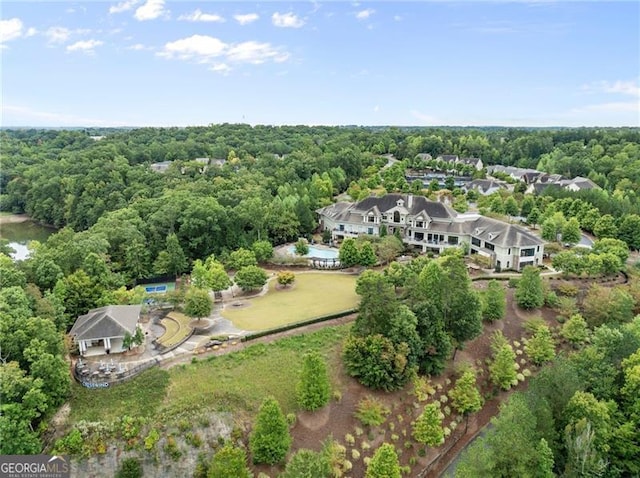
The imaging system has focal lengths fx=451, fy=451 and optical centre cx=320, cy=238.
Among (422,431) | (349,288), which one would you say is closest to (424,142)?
(349,288)

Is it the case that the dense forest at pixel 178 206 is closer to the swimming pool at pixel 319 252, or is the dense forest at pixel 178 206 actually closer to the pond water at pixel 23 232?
the pond water at pixel 23 232

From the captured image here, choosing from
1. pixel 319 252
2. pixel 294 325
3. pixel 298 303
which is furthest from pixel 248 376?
pixel 319 252

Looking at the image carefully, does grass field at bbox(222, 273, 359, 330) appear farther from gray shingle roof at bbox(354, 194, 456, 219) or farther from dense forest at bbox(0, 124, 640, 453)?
gray shingle roof at bbox(354, 194, 456, 219)

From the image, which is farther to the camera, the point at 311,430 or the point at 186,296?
the point at 186,296

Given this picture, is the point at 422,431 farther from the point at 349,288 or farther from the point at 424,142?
the point at 424,142

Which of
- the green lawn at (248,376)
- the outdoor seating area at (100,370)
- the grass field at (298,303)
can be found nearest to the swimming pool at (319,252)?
the grass field at (298,303)

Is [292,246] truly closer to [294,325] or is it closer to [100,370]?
[294,325]

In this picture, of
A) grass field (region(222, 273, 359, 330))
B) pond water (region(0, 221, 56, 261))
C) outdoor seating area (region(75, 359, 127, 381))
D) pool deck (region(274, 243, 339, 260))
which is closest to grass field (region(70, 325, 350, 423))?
outdoor seating area (region(75, 359, 127, 381))
